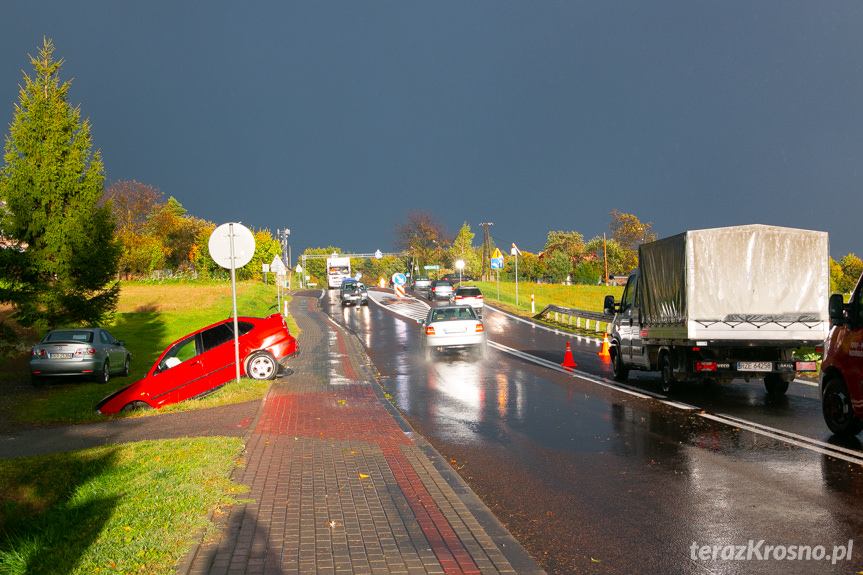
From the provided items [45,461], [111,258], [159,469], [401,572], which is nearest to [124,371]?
[111,258]

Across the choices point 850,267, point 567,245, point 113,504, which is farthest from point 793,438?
point 850,267

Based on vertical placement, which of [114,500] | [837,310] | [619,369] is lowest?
[619,369]

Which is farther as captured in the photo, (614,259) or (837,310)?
(614,259)

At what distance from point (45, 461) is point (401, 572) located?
20.1 feet

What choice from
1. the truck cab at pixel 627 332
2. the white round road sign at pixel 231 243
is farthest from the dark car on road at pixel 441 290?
the white round road sign at pixel 231 243

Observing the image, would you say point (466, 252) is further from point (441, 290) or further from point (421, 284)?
point (441, 290)

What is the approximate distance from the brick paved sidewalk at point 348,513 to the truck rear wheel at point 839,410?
4813 mm

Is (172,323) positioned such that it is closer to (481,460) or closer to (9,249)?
(9,249)

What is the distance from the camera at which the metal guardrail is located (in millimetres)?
29219

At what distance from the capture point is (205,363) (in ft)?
44.9

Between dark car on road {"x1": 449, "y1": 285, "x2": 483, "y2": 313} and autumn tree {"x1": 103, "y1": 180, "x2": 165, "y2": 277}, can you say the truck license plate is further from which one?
autumn tree {"x1": 103, "y1": 180, "x2": 165, "y2": 277}

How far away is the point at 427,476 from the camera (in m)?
6.68

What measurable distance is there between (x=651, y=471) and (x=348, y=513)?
337 centimetres

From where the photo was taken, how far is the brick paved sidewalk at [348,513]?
173 inches
